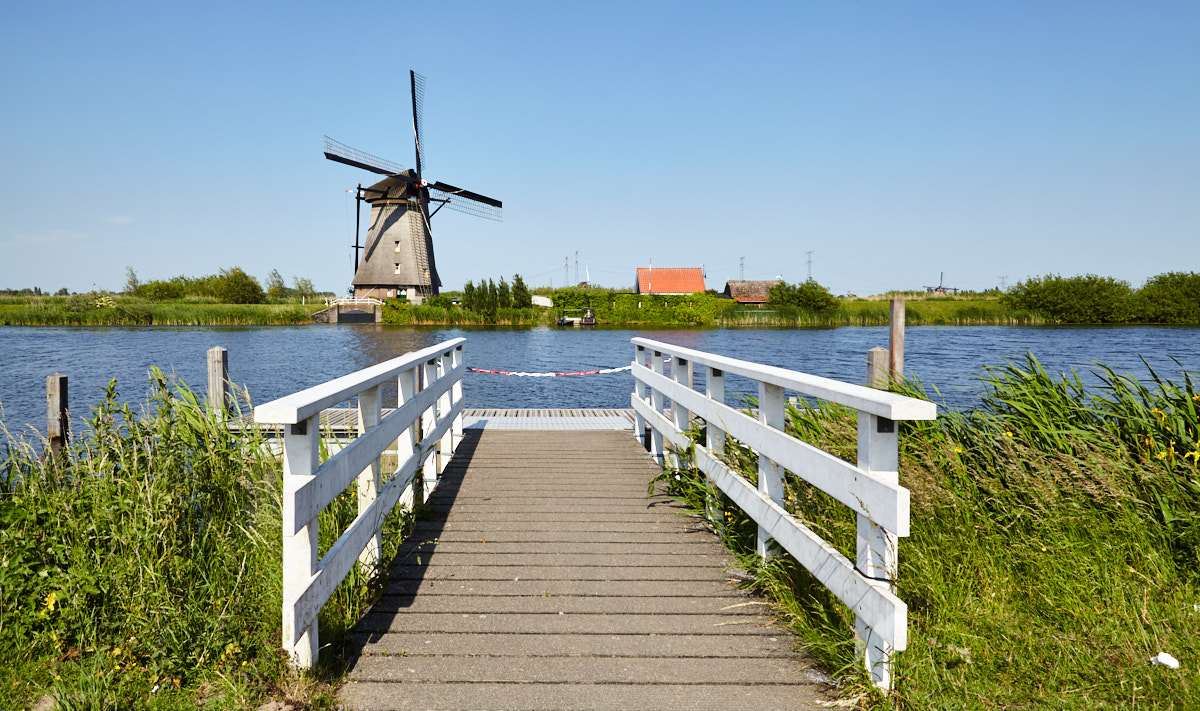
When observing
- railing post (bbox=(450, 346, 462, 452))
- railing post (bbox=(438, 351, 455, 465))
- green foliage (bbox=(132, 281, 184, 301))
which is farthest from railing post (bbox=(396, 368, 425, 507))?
green foliage (bbox=(132, 281, 184, 301))

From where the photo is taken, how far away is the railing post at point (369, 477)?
3652 millimetres

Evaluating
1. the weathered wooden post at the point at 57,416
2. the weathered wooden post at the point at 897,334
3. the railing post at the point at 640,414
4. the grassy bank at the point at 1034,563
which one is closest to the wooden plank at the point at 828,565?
the grassy bank at the point at 1034,563

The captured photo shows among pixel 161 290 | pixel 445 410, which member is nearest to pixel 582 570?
pixel 445 410

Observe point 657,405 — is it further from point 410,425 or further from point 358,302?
point 358,302

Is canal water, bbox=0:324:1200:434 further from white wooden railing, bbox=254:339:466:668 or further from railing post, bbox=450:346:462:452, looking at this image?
white wooden railing, bbox=254:339:466:668

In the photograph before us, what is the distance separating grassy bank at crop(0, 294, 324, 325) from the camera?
159 ft

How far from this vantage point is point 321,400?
8.87 feet

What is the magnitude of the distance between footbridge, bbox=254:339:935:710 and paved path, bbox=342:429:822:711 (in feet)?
0.04

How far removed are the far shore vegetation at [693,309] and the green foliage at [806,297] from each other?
78 mm

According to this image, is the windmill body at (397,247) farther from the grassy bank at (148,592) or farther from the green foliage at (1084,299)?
the grassy bank at (148,592)

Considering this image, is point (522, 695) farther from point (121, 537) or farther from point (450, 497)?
point (450, 497)

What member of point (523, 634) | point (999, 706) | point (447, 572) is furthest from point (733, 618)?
point (447, 572)

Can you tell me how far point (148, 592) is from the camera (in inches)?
118

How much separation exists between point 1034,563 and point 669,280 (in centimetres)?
7013
